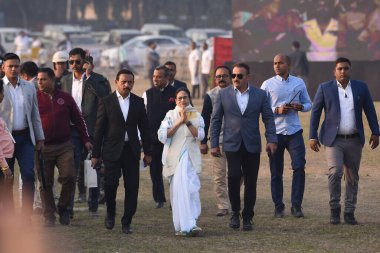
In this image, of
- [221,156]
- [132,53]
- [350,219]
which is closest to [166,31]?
[132,53]

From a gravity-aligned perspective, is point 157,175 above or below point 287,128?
below

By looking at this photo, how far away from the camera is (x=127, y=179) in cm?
1308

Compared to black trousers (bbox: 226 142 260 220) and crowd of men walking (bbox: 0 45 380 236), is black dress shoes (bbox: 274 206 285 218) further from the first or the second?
black trousers (bbox: 226 142 260 220)

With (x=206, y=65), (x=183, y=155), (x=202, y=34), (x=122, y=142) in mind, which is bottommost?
(x=183, y=155)

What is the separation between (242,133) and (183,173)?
0.76m

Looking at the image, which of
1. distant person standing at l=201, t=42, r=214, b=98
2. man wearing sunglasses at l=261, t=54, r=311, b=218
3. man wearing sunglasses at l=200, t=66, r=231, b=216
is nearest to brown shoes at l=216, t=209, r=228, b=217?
man wearing sunglasses at l=200, t=66, r=231, b=216

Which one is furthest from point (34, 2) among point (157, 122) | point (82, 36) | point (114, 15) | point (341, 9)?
point (157, 122)

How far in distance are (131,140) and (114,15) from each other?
260ft

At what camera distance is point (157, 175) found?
15.5 meters

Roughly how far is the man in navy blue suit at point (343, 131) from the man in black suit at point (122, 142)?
6.49 ft

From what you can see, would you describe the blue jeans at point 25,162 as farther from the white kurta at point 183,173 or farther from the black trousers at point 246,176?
the black trousers at point 246,176

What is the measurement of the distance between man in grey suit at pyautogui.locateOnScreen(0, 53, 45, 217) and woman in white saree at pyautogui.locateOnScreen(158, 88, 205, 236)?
4.38 feet

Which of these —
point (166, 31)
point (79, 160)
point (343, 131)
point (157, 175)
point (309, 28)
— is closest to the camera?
point (343, 131)

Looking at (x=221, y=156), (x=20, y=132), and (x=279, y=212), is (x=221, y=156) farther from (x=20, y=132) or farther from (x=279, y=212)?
(x=20, y=132)
